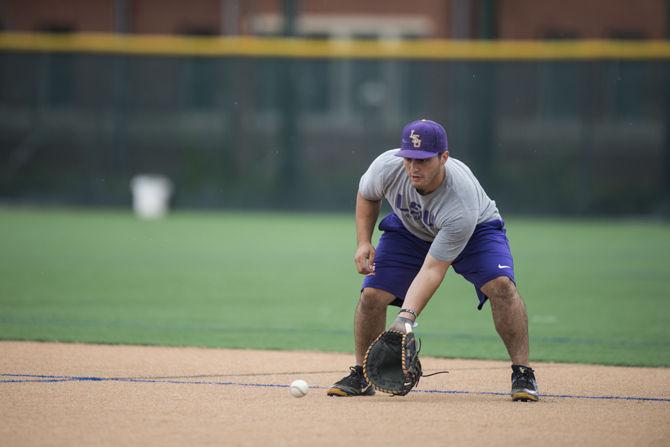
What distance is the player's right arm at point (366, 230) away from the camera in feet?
19.9

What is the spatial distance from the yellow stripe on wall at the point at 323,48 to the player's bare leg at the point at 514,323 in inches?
615

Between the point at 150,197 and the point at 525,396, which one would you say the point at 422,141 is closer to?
the point at 525,396

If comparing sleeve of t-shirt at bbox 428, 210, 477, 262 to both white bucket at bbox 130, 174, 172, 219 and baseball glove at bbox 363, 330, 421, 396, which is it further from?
white bucket at bbox 130, 174, 172, 219

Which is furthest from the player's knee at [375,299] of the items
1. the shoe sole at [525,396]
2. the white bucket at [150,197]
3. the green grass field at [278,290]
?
the white bucket at [150,197]

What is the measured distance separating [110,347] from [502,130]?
1442 centimetres

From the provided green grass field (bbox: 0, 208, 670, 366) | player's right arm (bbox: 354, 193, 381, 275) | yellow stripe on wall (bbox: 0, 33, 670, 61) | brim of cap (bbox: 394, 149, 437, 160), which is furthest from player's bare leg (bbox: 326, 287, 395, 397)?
yellow stripe on wall (bbox: 0, 33, 670, 61)

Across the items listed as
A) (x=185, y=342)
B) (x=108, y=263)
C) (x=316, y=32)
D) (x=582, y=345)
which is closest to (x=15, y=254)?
(x=108, y=263)

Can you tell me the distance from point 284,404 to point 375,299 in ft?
2.53

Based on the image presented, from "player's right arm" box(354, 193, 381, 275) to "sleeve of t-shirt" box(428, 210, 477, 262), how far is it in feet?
1.16

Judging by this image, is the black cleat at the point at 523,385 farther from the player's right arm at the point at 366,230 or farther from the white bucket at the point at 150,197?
the white bucket at the point at 150,197

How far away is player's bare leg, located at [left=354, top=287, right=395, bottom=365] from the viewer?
620cm

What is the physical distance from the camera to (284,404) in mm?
5863

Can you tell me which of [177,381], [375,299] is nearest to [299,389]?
[375,299]

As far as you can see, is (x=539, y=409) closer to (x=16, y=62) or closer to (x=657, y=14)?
(x=16, y=62)
